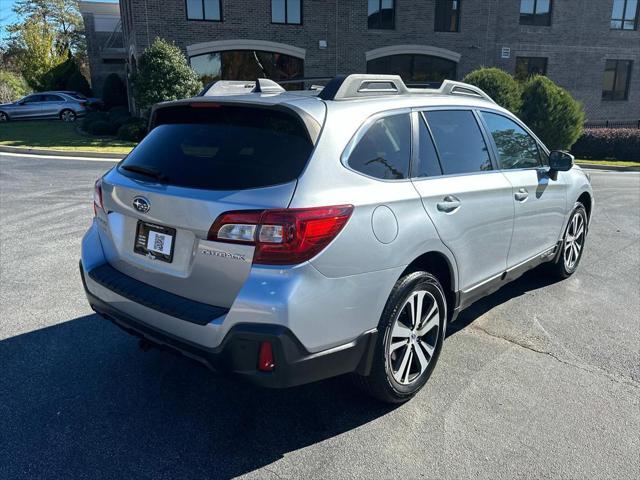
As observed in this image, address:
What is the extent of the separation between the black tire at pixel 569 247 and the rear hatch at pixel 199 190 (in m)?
3.58

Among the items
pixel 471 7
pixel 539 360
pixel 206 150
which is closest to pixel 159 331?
pixel 206 150

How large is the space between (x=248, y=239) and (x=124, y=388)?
153 cm

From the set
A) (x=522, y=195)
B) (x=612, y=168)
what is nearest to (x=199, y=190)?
(x=522, y=195)

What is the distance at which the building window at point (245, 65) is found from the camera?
22141 millimetres

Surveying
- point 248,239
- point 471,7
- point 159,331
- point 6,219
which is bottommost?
point 6,219

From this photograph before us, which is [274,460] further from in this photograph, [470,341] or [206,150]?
[470,341]

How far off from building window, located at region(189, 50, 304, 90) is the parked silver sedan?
907cm

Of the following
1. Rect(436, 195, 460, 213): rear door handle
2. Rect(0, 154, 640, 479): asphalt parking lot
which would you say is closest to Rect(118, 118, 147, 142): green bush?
Rect(0, 154, 640, 479): asphalt parking lot

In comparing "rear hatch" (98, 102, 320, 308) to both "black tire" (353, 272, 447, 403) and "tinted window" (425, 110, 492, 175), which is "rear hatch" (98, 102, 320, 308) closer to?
"black tire" (353, 272, 447, 403)

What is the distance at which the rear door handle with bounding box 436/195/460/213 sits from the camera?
3.27 metres

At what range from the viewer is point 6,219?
24.5 feet

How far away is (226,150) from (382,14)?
23.8 metres

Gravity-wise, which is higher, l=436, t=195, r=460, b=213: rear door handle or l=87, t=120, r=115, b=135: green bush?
l=436, t=195, r=460, b=213: rear door handle

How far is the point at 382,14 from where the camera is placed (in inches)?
955
